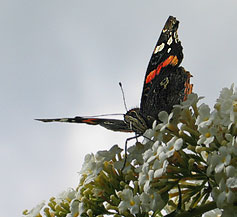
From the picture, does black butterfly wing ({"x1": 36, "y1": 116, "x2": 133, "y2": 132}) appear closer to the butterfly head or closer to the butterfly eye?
the butterfly head

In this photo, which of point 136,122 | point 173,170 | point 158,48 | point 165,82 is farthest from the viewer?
point 158,48

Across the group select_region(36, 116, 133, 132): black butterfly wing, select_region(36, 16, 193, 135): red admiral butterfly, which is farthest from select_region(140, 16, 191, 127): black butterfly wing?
select_region(36, 116, 133, 132): black butterfly wing

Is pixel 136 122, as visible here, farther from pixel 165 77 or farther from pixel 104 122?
pixel 165 77

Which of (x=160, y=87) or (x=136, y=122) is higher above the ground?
(x=160, y=87)

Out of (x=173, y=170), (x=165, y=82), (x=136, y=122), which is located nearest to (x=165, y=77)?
(x=165, y=82)

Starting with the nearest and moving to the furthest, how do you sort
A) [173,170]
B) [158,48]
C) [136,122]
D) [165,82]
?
[173,170] < [136,122] < [165,82] < [158,48]

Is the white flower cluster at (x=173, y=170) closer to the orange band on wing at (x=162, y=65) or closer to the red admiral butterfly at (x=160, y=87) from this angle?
the red admiral butterfly at (x=160, y=87)

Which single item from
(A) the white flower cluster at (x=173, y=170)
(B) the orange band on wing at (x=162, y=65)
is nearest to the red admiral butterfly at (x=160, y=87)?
(B) the orange band on wing at (x=162, y=65)
